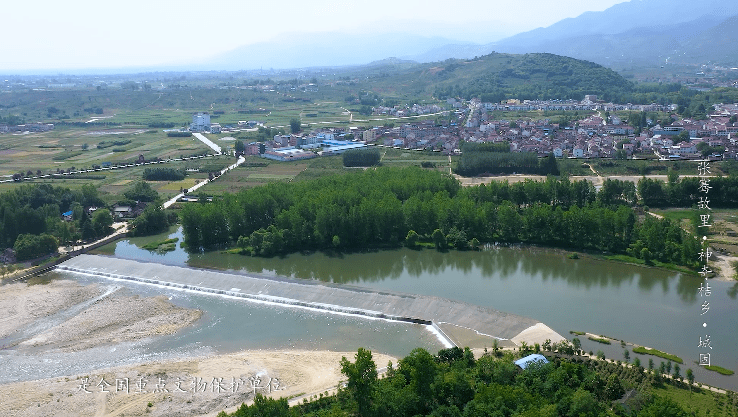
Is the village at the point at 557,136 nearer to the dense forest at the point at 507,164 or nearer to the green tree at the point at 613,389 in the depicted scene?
the dense forest at the point at 507,164

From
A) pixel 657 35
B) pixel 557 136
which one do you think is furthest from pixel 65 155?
pixel 657 35

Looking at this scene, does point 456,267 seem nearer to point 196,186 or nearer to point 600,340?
point 600,340

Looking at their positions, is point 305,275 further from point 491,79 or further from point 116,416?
point 491,79

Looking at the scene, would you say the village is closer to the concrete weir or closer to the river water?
the river water

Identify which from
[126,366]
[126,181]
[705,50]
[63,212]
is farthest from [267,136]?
[705,50]

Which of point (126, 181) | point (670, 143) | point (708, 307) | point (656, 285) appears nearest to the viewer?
point (708, 307)

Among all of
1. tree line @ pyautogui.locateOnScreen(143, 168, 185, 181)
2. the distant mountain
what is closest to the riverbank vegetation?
tree line @ pyautogui.locateOnScreen(143, 168, 185, 181)
